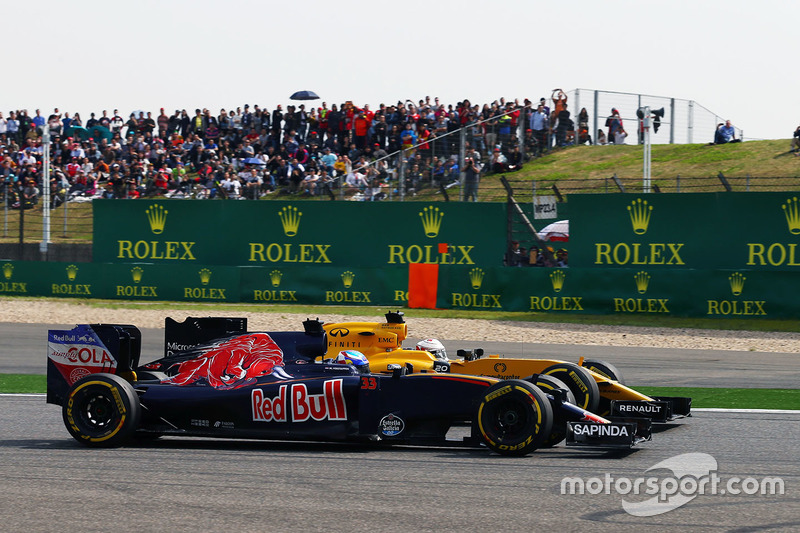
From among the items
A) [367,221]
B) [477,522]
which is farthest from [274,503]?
[367,221]

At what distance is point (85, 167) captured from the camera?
30.1 meters

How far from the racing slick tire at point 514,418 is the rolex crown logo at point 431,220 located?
14733mm

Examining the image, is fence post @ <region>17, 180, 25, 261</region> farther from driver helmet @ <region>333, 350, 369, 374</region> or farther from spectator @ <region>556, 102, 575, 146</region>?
driver helmet @ <region>333, 350, 369, 374</region>

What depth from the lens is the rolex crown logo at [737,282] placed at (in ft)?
62.8

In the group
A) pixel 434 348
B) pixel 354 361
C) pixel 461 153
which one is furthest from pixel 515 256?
pixel 354 361

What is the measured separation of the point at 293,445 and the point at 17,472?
2141 millimetres

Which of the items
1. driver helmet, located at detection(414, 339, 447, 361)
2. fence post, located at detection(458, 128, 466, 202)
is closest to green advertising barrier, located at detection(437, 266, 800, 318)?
fence post, located at detection(458, 128, 466, 202)

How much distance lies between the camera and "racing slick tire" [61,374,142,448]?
26.0 feet

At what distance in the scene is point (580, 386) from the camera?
839 centimetres

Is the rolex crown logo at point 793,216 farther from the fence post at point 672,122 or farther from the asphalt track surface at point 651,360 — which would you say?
the fence post at point 672,122

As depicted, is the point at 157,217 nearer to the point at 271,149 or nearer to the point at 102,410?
the point at 271,149

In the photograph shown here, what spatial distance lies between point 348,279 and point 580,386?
13.7 m

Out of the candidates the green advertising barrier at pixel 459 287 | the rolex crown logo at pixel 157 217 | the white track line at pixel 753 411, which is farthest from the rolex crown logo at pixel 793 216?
the rolex crown logo at pixel 157 217

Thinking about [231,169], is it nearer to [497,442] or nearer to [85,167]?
[85,167]
